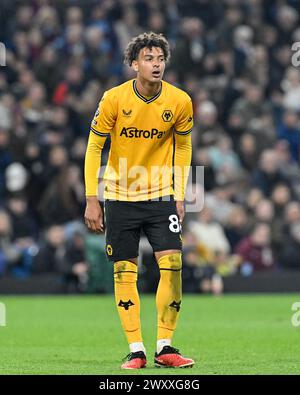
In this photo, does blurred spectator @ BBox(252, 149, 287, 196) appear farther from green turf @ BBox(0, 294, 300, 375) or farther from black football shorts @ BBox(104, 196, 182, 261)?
black football shorts @ BBox(104, 196, 182, 261)

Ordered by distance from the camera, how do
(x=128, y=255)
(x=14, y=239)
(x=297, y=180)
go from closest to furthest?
(x=128, y=255)
(x=14, y=239)
(x=297, y=180)

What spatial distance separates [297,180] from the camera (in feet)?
67.5

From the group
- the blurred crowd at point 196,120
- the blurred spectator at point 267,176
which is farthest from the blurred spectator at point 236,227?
the blurred spectator at point 267,176

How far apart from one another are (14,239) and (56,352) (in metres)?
8.40

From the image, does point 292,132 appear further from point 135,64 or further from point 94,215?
point 94,215

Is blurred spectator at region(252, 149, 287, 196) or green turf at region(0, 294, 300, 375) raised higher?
blurred spectator at region(252, 149, 287, 196)

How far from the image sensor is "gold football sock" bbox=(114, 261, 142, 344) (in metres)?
9.01

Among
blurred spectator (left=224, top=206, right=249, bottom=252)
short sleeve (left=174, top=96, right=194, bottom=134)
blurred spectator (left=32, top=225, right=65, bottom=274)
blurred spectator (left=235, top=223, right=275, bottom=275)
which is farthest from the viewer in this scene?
blurred spectator (left=224, top=206, right=249, bottom=252)

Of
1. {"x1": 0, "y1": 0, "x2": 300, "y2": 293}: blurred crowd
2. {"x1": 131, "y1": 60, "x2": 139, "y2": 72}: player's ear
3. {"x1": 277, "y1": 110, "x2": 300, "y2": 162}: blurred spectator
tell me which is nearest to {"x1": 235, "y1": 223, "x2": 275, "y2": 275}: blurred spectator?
{"x1": 0, "y1": 0, "x2": 300, "y2": 293}: blurred crowd

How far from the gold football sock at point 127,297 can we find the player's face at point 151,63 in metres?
1.41

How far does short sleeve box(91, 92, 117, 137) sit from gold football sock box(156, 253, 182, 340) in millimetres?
1057
